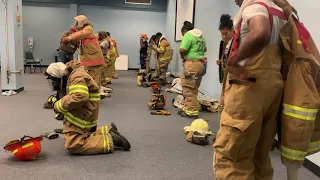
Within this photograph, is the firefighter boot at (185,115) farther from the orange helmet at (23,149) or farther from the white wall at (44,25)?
the white wall at (44,25)

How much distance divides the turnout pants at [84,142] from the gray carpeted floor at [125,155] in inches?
2.8

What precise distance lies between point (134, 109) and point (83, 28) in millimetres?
1633

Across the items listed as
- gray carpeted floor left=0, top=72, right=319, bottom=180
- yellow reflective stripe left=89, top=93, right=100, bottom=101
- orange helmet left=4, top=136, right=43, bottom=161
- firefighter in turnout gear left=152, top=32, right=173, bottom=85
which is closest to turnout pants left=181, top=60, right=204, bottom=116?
gray carpeted floor left=0, top=72, right=319, bottom=180

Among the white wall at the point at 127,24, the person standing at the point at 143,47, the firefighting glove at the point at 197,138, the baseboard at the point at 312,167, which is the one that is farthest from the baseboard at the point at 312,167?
the white wall at the point at 127,24

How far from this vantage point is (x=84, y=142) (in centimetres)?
309

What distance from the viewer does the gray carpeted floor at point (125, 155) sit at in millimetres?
2682

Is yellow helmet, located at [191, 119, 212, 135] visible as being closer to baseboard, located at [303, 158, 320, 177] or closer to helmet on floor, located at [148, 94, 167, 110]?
baseboard, located at [303, 158, 320, 177]

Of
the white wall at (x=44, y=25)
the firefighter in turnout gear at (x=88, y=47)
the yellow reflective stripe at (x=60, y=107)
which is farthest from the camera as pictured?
the white wall at (x=44, y=25)

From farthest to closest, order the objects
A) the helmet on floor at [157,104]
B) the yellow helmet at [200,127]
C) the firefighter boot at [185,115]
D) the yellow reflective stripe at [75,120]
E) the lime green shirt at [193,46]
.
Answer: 1. the helmet on floor at [157,104]
2. the firefighter boot at [185,115]
3. the lime green shirt at [193,46]
4. the yellow helmet at [200,127]
5. the yellow reflective stripe at [75,120]

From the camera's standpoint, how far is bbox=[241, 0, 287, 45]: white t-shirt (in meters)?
1.50

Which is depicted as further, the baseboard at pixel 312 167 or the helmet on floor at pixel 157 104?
the helmet on floor at pixel 157 104

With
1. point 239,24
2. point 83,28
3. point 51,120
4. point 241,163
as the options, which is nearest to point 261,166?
point 241,163

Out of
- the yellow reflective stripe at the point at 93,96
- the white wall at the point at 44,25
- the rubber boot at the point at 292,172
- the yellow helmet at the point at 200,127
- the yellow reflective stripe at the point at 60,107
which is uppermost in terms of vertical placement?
the white wall at the point at 44,25

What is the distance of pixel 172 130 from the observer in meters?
4.12
